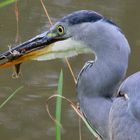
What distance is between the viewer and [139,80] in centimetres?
281

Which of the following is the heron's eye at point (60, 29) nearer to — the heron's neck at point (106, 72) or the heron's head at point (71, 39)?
the heron's head at point (71, 39)

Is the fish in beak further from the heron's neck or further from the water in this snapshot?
the water

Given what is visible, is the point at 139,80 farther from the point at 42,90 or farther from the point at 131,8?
the point at 131,8

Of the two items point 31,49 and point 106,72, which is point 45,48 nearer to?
point 31,49

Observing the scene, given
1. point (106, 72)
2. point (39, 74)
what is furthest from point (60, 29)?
point (39, 74)

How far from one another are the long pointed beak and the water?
1428 millimetres

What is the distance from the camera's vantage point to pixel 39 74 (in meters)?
4.96

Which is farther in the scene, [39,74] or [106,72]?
[39,74]

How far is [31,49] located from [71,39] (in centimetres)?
19

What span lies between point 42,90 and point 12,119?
38cm

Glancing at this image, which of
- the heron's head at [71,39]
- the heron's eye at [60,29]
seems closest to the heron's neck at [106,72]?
the heron's head at [71,39]

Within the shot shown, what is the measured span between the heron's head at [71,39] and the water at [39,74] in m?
1.45

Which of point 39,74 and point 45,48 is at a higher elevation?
point 45,48

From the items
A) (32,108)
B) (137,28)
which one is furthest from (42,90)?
(137,28)
